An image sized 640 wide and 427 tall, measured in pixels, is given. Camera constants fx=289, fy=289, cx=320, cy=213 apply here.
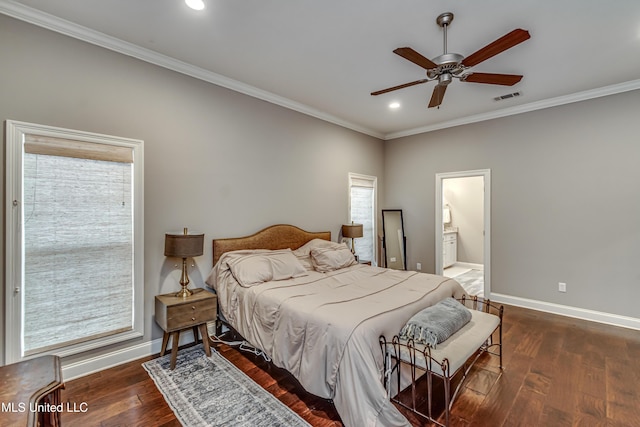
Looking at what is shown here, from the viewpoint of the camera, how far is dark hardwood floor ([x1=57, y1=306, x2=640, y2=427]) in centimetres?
204

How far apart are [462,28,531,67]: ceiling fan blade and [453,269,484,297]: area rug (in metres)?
4.08

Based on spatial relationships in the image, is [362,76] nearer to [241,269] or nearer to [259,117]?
[259,117]

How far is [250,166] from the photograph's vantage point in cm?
377

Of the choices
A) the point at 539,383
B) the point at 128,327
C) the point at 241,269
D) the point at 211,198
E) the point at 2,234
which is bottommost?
the point at 539,383

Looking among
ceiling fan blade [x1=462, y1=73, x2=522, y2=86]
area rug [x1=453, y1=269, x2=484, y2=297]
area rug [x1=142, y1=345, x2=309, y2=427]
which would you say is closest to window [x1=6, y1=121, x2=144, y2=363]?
area rug [x1=142, y1=345, x2=309, y2=427]

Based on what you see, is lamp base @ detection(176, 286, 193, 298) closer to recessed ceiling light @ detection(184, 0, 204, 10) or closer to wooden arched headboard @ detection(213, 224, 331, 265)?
wooden arched headboard @ detection(213, 224, 331, 265)

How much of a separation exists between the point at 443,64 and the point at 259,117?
2377mm

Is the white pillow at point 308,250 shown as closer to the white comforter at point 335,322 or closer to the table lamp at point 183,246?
the white comforter at point 335,322

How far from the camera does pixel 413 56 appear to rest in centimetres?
228

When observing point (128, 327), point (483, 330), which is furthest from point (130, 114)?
point (483, 330)

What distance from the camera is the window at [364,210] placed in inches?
213

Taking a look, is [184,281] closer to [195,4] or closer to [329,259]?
[329,259]

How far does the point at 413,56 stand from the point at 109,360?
376 cm

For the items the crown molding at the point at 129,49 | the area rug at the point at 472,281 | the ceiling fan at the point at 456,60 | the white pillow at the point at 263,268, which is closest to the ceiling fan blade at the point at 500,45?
the ceiling fan at the point at 456,60
